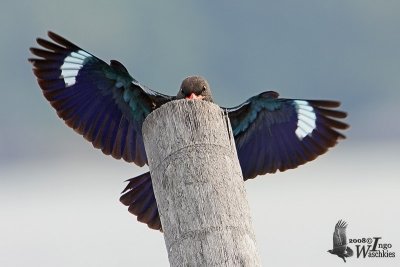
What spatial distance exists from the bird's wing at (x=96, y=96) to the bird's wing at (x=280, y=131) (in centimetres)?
87

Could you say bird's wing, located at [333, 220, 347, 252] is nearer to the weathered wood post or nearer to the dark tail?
the dark tail

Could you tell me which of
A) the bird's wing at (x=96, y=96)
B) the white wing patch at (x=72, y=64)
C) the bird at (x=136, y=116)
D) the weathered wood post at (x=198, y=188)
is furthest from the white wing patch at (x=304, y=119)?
the weathered wood post at (x=198, y=188)

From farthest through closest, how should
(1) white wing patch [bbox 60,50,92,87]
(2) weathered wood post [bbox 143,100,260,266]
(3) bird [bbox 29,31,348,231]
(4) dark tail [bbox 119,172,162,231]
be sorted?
(1) white wing patch [bbox 60,50,92,87] → (3) bird [bbox 29,31,348,231] → (4) dark tail [bbox 119,172,162,231] → (2) weathered wood post [bbox 143,100,260,266]

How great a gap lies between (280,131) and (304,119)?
0.89 feet

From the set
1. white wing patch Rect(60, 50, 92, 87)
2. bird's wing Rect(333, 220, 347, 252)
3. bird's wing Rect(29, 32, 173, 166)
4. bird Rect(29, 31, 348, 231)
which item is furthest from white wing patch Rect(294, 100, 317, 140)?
white wing patch Rect(60, 50, 92, 87)

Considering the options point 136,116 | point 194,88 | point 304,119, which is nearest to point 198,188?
point 194,88

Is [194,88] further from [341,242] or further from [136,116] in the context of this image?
[341,242]

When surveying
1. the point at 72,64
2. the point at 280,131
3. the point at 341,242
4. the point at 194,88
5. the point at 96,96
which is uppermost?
the point at 72,64

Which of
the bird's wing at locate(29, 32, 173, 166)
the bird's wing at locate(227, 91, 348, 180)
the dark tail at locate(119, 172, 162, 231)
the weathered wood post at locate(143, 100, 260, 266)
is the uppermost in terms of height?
the bird's wing at locate(29, 32, 173, 166)

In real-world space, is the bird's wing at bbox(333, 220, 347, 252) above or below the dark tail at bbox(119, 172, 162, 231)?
below

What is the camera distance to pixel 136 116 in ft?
27.0

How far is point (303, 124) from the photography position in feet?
27.7

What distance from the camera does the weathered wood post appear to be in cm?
445

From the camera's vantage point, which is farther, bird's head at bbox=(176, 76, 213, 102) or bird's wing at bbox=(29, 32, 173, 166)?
bird's wing at bbox=(29, 32, 173, 166)
